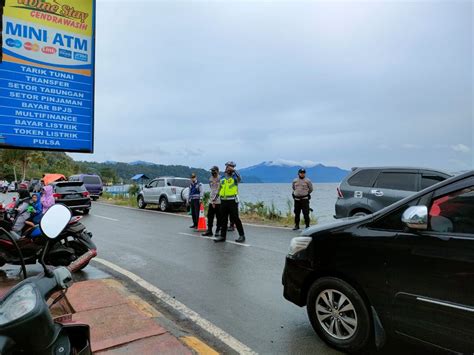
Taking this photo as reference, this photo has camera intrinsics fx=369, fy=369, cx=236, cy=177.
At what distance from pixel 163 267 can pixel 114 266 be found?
93 centimetres

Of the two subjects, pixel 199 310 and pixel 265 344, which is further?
pixel 199 310

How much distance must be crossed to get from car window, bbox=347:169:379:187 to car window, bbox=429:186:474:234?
20.3ft

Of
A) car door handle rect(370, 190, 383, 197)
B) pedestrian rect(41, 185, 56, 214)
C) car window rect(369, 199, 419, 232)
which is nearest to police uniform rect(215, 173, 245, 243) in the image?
car door handle rect(370, 190, 383, 197)

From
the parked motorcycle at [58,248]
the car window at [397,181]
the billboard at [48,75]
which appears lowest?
the parked motorcycle at [58,248]

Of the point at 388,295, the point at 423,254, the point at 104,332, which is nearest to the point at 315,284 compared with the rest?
the point at 388,295

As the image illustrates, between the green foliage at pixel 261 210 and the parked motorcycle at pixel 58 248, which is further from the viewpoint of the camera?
A: the green foliage at pixel 261 210

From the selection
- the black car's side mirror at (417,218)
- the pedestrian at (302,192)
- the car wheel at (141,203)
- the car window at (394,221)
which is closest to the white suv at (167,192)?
the car wheel at (141,203)

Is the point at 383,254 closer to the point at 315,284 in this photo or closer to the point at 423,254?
the point at 423,254

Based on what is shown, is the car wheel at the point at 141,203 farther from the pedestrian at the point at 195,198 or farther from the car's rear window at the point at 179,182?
the pedestrian at the point at 195,198

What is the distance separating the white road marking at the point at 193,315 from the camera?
3.67m

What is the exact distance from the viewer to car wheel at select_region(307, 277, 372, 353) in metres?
3.29

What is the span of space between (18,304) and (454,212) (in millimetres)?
3039

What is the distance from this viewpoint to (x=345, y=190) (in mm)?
9328

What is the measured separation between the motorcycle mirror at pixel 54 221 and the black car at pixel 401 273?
7.73 feet
